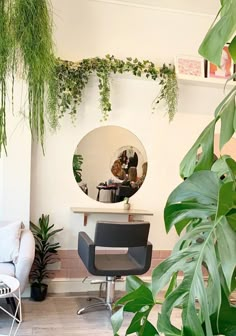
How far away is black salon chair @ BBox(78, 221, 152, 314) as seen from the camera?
320 cm

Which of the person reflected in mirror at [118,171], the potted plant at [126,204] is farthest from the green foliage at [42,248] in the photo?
the person reflected in mirror at [118,171]

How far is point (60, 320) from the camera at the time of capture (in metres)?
3.26

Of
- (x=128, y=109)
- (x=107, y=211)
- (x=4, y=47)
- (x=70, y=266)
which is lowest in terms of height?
(x=70, y=266)

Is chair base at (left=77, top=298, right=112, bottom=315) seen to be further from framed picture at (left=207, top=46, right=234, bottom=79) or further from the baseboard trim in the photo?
framed picture at (left=207, top=46, right=234, bottom=79)

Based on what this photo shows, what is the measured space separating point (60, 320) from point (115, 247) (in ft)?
2.81

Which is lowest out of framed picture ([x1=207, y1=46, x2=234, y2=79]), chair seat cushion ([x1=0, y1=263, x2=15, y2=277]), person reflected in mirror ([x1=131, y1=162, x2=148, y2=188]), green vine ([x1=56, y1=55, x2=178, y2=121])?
chair seat cushion ([x1=0, y1=263, x2=15, y2=277])

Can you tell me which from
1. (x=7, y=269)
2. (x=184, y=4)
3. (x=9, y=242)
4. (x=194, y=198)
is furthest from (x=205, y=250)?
(x=184, y=4)

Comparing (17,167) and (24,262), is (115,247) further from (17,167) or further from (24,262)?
(17,167)

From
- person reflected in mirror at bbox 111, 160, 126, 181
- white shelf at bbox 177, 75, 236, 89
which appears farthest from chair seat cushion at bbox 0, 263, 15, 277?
white shelf at bbox 177, 75, 236, 89

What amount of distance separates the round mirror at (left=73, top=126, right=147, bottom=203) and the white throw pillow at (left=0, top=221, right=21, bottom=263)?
0.93m

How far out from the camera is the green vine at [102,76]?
3.78 meters

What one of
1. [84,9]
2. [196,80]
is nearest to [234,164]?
[196,80]

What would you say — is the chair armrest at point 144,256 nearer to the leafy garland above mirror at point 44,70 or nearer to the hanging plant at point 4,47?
the leafy garland above mirror at point 44,70

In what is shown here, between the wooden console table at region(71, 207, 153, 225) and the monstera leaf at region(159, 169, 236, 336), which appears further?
the wooden console table at region(71, 207, 153, 225)
